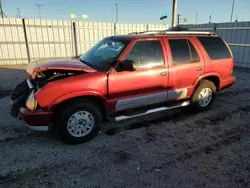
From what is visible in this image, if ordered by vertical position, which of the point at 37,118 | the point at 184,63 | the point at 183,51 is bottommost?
the point at 37,118

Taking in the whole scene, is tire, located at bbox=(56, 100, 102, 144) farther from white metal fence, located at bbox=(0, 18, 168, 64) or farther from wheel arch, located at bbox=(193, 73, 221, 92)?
white metal fence, located at bbox=(0, 18, 168, 64)

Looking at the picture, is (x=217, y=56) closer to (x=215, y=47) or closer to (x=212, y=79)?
(x=215, y=47)

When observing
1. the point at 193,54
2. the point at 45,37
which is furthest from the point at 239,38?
the point at 45,37

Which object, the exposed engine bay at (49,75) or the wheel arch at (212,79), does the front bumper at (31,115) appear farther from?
the wheel arch at (212,79)

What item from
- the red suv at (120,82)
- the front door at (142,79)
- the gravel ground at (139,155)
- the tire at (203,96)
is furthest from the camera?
the tire at (203,96)

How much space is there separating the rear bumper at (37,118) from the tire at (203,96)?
10.9ft

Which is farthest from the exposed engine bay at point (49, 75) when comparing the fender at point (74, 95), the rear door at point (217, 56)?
the rear door at point (217, 56)

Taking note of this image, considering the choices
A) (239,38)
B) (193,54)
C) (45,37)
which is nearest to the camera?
(193,54)

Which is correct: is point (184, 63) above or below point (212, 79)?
above

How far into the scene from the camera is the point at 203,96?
5.10 meters

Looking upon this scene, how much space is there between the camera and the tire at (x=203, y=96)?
194 inches

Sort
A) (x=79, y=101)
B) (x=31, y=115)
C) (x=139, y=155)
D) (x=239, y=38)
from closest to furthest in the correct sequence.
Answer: (x=31, y=115)
(x=139, y=155)
(x=79, y=101)
(x=239, y=38)

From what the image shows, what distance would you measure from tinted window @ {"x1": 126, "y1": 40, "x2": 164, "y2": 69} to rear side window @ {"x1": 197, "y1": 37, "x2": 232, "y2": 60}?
4.41 feet

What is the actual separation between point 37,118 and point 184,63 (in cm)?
316
